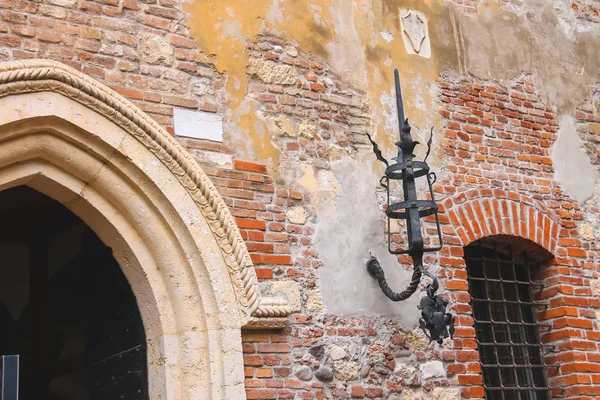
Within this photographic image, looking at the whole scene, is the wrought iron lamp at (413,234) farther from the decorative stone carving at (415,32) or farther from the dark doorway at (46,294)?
the dark doorway at (46,294)

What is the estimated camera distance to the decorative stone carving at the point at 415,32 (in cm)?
568

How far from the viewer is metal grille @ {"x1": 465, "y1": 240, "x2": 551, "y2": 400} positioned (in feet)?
17.8

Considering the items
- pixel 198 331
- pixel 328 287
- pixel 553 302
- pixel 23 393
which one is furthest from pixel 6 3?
pixel 553 302

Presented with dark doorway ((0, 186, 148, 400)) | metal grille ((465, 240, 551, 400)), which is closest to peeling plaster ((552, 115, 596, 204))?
metal grille ((465, 240, 551, 400))

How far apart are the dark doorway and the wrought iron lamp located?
1.79 m

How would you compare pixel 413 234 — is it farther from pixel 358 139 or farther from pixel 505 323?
pixel 505 323

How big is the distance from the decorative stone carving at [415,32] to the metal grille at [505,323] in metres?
1.37

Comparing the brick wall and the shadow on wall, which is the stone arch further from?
the shadow on wall

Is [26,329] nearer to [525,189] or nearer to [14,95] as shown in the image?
[14,95]

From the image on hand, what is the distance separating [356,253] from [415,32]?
1.71m

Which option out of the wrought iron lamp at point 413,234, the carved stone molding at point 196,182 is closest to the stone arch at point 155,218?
the carved stone molding at point 196,182

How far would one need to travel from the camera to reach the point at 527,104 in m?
6.03

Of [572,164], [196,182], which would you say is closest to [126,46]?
[196,182]

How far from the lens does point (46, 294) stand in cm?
651
